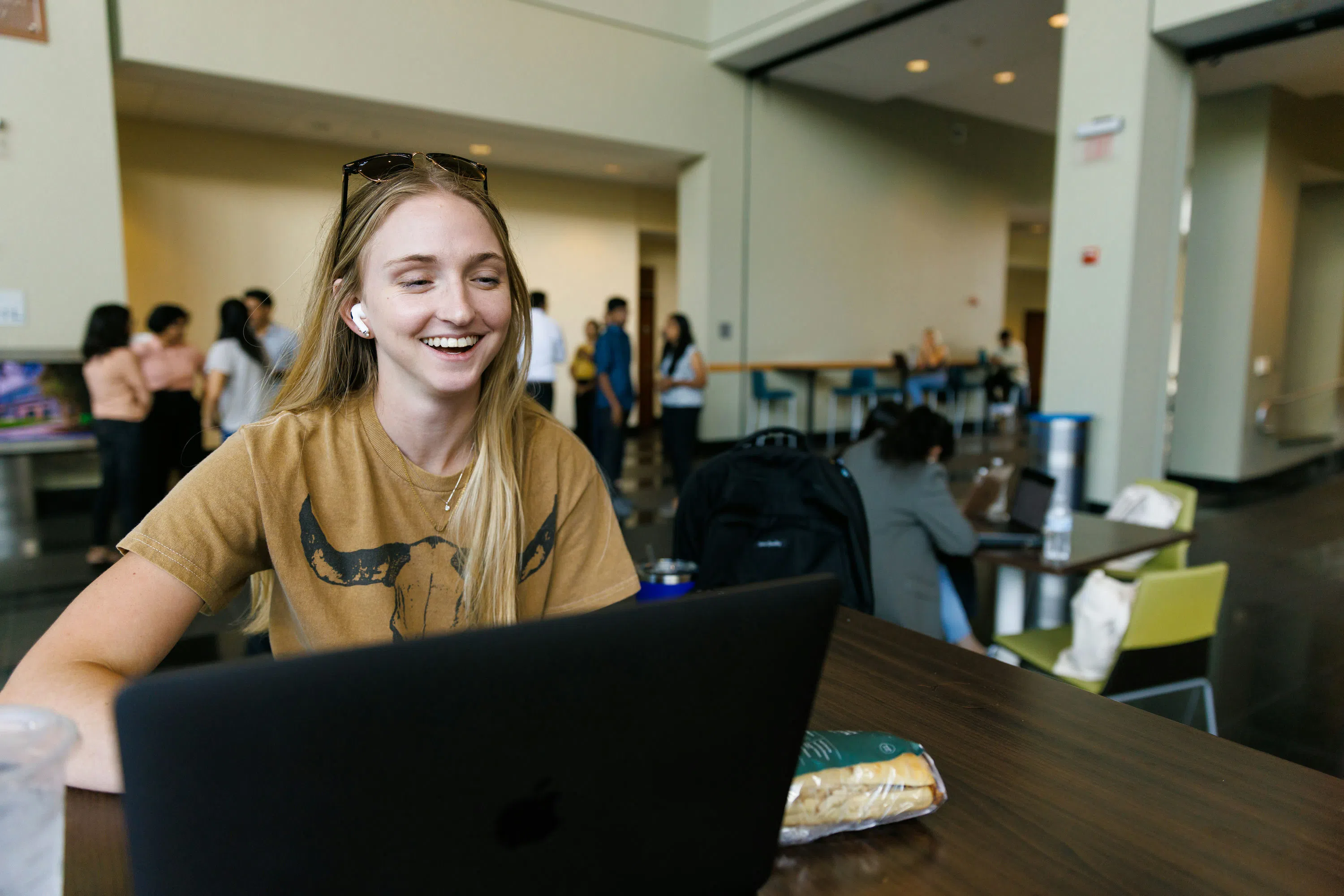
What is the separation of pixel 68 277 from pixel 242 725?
19.7 ft

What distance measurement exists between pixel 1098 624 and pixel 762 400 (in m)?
6.60

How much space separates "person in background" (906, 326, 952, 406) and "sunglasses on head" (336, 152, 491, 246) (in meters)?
9.07

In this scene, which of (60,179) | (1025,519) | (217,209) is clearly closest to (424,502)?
(1025,519)

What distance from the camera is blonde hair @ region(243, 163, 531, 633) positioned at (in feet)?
3.44

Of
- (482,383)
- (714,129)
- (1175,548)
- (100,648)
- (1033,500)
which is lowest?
(1175,548)

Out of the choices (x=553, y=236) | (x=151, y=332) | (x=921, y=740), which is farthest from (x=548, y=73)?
(x=921, y=740)

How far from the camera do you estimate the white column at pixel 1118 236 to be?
5188 mm

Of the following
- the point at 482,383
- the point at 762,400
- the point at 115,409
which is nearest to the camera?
the point at 482,383

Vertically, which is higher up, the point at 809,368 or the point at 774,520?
the point at 809,368

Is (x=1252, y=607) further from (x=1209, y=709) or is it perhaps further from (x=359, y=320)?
(x=359, y=320)

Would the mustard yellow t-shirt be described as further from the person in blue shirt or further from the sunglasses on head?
the person in blue shirt

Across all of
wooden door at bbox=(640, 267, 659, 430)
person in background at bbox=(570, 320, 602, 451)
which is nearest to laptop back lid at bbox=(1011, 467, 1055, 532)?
person in background at bbox=(570, 320, 602, 451)

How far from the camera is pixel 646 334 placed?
10.9 m

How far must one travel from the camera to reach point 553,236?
9.49m
